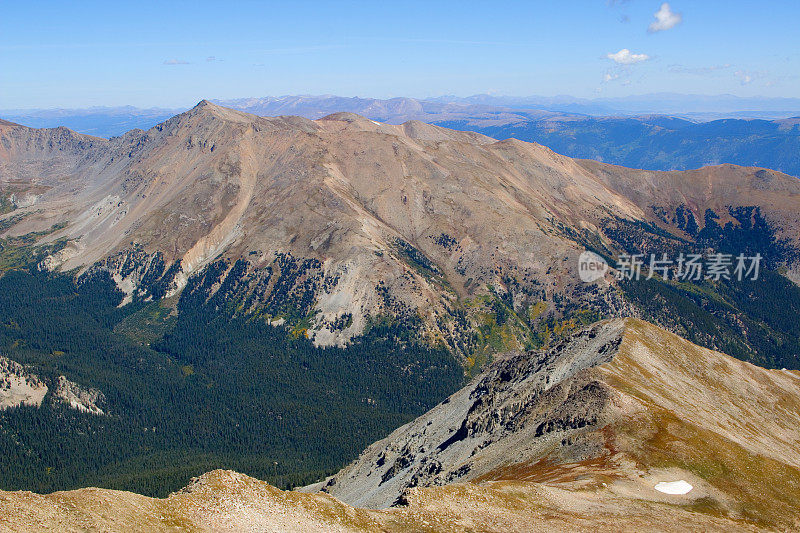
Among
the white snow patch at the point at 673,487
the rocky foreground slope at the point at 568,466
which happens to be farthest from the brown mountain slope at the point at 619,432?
the white snow patch at the point at 673,487

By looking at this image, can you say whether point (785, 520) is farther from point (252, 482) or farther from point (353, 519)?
point (252, 482)

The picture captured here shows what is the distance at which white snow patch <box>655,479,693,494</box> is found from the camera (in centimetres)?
7425

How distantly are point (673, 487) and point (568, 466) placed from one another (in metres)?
15.6

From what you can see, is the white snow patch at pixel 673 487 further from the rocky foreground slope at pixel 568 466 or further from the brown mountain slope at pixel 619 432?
the brown mountain slope at pixel 619 432

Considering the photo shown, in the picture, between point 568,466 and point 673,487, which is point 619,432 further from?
point 673,487

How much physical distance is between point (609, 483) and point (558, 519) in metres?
14.6

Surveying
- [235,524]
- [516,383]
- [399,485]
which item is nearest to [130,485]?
[399,485]

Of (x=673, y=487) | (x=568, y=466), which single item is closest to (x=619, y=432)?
(x=568, y=466)

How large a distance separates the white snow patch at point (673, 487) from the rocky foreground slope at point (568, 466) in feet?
0.92

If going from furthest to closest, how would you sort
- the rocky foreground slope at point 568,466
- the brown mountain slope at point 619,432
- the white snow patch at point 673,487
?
the brown mountain slope at point 619,432, the white snow patch at point 673,487, the rocky foreground slope at point 568,466

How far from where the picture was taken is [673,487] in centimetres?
7525

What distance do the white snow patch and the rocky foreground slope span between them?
0.92 feet

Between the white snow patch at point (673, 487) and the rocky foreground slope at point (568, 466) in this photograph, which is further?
the white snow patch at point (673, 487)

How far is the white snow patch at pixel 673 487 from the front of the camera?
74250mm
